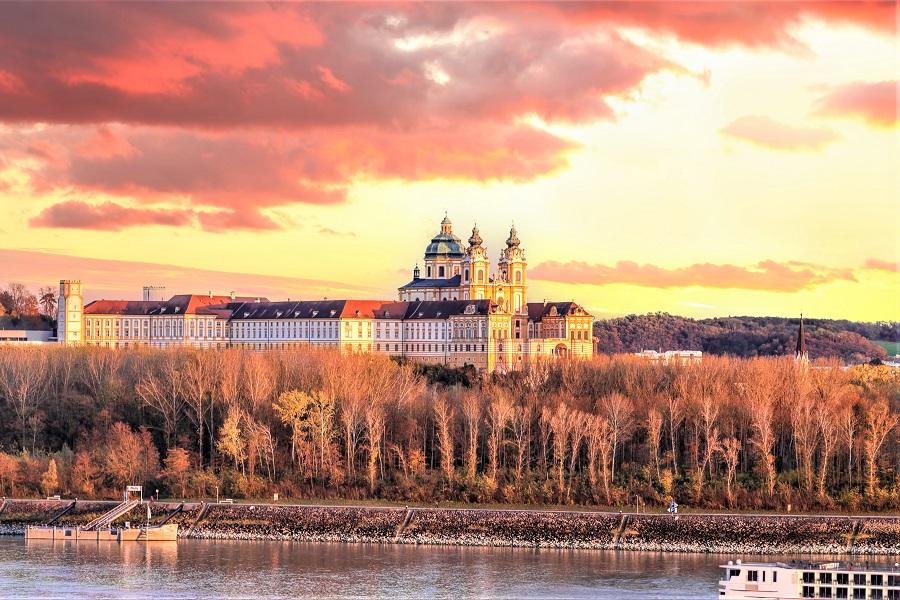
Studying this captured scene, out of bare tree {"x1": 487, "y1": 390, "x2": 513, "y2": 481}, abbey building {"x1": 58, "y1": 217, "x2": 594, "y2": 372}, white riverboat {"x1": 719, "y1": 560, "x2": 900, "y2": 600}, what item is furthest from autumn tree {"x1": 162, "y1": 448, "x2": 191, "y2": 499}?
abbey building {"x1": 58, "y1": 217, "x2": 594, "y2": 372}

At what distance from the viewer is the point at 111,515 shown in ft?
226

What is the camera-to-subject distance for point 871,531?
201 ft

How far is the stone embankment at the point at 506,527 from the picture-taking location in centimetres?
6119

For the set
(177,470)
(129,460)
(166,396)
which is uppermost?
(166,396)

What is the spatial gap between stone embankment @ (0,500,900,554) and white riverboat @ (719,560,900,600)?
11954 millimetres

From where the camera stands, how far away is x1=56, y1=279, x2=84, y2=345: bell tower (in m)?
156

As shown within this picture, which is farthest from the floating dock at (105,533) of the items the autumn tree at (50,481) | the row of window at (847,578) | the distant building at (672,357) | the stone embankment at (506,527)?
the distant building at (672,357)

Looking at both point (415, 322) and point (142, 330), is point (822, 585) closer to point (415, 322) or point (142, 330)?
point (415, 322)

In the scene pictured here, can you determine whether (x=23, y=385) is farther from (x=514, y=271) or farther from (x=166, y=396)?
(x=514, y=271)

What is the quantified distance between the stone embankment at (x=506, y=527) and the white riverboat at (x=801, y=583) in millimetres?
11954

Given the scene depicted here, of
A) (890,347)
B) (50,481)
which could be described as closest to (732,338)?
(890,347)

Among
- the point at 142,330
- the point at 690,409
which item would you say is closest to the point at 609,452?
the point at 690,409

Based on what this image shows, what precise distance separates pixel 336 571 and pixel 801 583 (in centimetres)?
1674

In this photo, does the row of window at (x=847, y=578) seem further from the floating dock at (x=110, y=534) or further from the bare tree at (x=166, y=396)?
the bare tree at (x=166, y=396)
